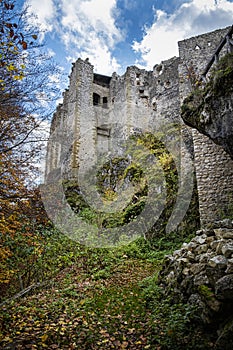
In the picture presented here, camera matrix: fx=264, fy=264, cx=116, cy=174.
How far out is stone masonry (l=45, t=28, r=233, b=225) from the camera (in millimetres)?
14453

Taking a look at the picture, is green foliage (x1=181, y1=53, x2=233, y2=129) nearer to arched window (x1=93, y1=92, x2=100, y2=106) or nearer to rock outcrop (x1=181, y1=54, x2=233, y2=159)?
rock outcrop (x1=181, y1=54, x2=233, y2=159)

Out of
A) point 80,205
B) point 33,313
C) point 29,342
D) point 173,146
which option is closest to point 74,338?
point 29,342

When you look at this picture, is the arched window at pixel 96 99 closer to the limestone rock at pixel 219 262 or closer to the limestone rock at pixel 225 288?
the limestone rock at pixel 219 262

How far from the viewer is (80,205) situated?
12344 mm

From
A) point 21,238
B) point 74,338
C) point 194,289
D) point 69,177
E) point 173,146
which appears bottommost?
point 74,338

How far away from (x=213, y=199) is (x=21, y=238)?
5.90 m

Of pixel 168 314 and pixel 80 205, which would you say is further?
pixel 80 205

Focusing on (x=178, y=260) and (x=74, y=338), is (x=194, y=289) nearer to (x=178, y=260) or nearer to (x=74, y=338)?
(x=178, y=260)

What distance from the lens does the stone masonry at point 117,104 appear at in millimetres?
14453

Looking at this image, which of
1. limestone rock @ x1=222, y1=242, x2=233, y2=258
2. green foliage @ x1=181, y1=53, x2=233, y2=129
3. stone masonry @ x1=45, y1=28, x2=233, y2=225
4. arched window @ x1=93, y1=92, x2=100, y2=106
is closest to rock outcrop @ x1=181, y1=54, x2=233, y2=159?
green foliage @ x1=181, y1=53, x2=233, y2=129

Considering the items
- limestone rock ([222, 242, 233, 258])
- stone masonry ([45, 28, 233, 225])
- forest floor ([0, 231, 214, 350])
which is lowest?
forest floor ([0, 231, 214, 350])

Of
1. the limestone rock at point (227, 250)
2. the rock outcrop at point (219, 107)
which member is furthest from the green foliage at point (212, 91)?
the limestone rock at point (227, 250)

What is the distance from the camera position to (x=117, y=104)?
1852cm

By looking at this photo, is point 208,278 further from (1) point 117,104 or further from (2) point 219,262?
(1) point 117,104
